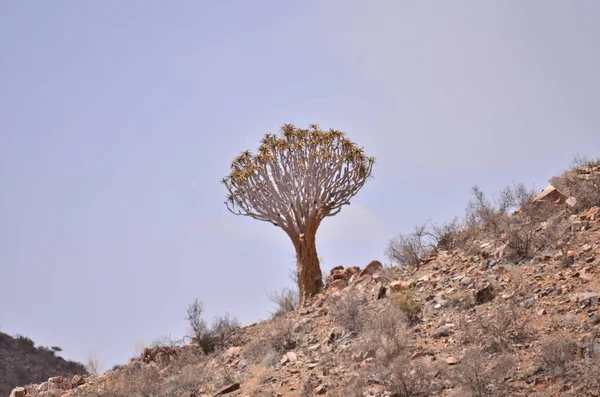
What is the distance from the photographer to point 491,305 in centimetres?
872

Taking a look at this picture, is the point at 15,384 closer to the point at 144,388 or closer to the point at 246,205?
the point at 246,205

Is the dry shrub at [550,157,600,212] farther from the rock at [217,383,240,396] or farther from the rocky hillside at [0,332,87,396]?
the rocky hillside at [0,332,87,396]

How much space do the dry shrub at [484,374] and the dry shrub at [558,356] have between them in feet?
1.23

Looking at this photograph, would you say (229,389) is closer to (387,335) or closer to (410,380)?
(387,335)

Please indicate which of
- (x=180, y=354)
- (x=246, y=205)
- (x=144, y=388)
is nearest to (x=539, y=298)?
(x=144, y=388)

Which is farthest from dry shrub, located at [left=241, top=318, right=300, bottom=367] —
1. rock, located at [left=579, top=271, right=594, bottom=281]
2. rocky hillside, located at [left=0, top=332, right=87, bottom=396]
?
rocky hillside, located at [left=0, top=332, right=87, bottom=396]

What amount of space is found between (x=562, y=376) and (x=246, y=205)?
10493 mm

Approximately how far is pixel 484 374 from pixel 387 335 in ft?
6.88

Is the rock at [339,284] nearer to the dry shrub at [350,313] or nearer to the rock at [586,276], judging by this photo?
the dry shrub at [350,313]

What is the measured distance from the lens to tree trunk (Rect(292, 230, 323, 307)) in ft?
48.6

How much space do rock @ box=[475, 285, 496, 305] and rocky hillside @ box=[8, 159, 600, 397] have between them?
2cm

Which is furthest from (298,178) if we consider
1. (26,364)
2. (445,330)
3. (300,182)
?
(26,364)

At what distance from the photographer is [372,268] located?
45.5 feet

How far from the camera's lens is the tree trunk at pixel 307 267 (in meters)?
14.8
